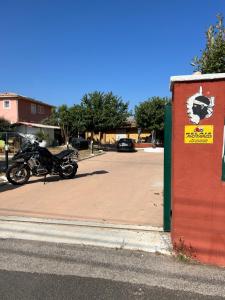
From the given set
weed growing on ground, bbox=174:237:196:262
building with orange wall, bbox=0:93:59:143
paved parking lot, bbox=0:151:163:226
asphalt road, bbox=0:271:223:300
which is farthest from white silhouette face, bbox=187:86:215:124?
building with orange wall, bbox=0:93:59:143

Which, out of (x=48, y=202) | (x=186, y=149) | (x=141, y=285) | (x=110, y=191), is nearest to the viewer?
(x=141, y=285)

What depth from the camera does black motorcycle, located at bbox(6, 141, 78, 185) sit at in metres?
11.2

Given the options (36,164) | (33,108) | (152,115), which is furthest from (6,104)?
(36,164)

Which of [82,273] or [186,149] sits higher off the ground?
[186,149]

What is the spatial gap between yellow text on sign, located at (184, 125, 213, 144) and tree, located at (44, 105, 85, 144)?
29954 mm

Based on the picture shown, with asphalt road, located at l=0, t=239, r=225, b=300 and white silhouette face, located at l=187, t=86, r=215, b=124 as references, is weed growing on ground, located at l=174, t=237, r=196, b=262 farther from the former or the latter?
white silhouette face, located at l=187, t=86, r=215, b=124

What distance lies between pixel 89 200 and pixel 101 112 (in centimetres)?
2615

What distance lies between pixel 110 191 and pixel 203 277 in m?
6.06

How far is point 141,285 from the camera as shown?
400 centimetres

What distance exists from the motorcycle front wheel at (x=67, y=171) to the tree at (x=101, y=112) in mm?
21649

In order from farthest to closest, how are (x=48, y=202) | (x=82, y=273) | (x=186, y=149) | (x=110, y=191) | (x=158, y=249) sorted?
(x=110, y=191), (x=48, y=202), (x=158, y=249), (x=186, y=149), (x=82, y=273)

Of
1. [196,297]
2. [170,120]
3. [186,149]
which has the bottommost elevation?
[196,297]

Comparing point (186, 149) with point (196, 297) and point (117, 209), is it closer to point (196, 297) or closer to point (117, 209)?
point (196, 297)

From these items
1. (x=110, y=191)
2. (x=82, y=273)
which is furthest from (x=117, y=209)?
(x=82, y=273)
